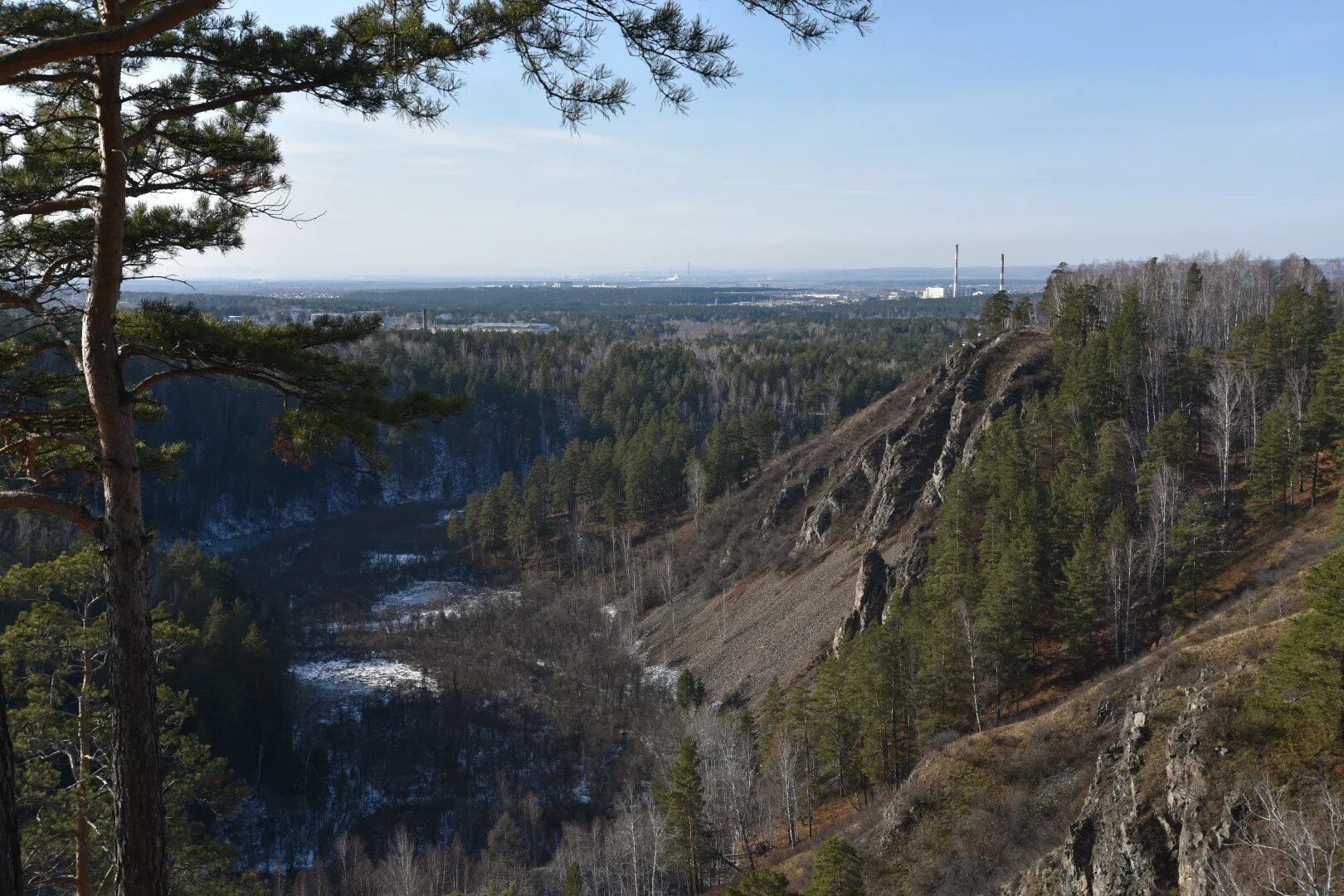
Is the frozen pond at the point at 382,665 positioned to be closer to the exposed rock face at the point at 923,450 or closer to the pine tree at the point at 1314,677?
the exposed rock face at the point at 923,450

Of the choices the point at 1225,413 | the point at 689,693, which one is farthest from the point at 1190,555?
the point at 689,693

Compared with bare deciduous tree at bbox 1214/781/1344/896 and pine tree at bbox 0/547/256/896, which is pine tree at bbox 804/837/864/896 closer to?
bare deciduous tree at bbox 1214/781/1344/896

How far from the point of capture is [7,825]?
4.55 meters

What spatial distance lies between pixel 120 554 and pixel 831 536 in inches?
1999

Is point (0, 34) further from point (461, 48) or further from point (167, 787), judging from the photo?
point (167, 787)

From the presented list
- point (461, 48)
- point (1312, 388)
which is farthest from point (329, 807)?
point (1312, 388)

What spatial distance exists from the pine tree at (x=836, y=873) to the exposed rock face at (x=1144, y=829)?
436cm

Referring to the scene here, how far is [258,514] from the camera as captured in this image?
297ft

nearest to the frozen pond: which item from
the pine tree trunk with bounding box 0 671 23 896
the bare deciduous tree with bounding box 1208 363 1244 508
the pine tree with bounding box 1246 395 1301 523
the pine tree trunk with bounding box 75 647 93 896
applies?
the pine tree trunk with bounding box 75 647 93 896

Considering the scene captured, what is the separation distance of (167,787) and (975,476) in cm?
3577

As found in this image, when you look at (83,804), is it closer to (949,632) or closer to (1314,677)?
(1314,677)

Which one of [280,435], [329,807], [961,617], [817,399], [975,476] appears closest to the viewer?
[280,435]

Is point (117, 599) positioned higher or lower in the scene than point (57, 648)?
higher

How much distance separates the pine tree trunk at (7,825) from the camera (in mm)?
4492
